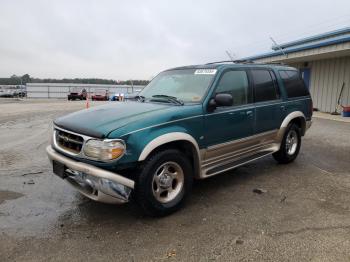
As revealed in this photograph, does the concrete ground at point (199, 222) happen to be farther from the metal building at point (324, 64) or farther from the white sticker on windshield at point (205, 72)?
the metal building at point (324, 64)

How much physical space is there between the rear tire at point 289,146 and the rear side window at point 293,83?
64cm

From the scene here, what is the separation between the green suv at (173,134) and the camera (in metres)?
3.51

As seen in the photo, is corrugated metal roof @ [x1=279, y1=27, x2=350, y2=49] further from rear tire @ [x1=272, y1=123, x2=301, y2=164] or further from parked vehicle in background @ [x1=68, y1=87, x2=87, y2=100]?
parked vehicle in background @ [x1=68, y1=87, x2=87, y2=100]

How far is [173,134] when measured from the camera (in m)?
3.87

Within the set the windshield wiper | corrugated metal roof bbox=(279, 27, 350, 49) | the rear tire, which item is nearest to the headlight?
the windshield wiper

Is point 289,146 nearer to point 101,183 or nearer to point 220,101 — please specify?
point 220,101

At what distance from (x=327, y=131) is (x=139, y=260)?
361 inches

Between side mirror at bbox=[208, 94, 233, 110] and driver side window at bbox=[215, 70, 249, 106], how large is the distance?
252 millimetres

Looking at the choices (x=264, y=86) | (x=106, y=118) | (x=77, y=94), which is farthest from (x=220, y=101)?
(x=77, y=94)

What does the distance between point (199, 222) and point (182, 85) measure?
211 cm

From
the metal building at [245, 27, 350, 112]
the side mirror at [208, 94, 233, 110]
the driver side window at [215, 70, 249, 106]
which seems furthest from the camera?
the metal building at [245, 27, 350, 112]

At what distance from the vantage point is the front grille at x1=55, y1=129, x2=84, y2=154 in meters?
3.75

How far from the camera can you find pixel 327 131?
10422mm

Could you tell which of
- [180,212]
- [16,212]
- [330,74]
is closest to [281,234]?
[180,212]
